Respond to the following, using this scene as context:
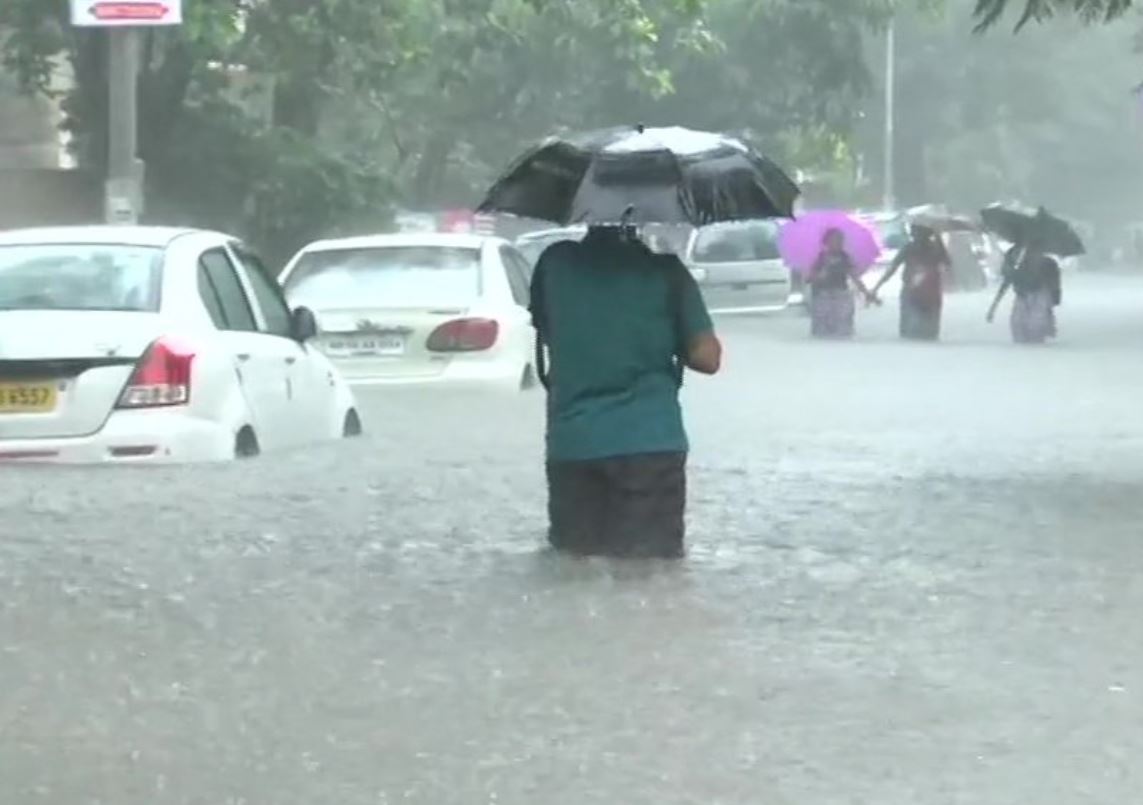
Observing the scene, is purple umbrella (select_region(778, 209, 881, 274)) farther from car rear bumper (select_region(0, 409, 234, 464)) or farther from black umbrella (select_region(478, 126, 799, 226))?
black umbrella (select_region(478, 126, 799, 226))

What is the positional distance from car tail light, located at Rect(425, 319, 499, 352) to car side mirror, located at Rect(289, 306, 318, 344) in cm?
362

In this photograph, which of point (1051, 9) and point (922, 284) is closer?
point (1051, 9)

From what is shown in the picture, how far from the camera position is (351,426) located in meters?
15.6

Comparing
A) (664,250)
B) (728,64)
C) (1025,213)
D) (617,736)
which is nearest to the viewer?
(617,736)

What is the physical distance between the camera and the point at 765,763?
7480 mm

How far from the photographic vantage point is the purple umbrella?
3862 cm

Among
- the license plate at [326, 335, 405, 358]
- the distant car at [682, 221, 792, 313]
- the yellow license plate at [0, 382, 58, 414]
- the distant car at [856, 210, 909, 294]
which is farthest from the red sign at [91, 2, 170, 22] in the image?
the distant car at [856, 210, 909, 294]

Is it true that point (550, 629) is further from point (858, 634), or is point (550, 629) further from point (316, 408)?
point (316, 408)

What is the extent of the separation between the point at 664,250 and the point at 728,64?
1456 inches

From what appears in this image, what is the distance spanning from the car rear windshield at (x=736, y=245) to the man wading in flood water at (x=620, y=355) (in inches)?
1250

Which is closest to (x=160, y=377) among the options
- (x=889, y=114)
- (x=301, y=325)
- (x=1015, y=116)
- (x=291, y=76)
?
(x=301, y=325)

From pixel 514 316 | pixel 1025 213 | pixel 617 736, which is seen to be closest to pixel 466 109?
pixel 1025 213

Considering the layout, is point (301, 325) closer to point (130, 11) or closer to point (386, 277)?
point (386, 277)

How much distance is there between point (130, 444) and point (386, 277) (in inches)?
227
